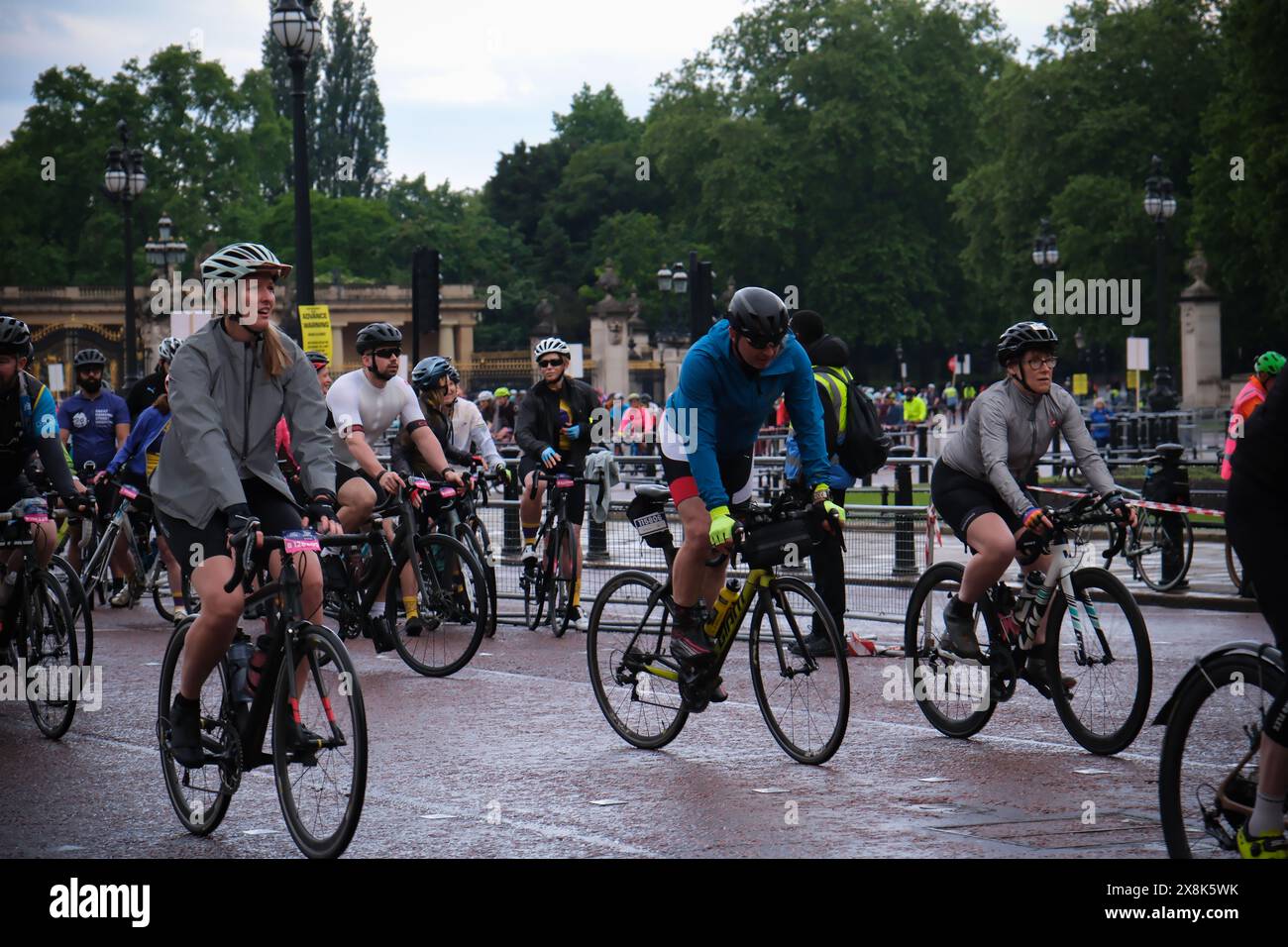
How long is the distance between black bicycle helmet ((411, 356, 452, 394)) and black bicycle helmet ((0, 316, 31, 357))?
4104mm

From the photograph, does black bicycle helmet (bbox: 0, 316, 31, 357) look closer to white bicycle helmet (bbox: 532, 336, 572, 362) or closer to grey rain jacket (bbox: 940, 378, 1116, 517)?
grey rain jacket (bbox: 940, 378, 1116, 517)

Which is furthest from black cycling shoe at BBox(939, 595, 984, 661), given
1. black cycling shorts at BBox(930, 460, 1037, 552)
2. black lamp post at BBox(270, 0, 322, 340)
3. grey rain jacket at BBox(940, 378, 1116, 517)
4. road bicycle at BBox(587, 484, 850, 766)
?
black lamp post at BBox(270, 0, 322, 340)

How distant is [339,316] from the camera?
8856 cm

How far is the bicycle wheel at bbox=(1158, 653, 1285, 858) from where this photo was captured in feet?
15.9

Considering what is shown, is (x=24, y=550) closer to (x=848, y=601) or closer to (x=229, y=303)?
(x=229, y=303)

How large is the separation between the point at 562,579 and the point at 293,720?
6.86 m

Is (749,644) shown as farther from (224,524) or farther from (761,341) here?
(224,524)

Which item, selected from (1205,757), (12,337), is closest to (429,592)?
(12,337)

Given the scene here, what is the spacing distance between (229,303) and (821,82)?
6808 cm

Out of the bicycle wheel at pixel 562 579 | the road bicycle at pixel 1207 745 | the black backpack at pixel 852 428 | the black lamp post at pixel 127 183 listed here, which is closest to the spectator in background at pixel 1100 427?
the black lamp post at pixel 127 183

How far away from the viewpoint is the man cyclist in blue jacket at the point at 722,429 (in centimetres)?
729

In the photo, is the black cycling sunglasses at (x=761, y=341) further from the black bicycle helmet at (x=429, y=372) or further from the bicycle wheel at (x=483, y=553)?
the black bicycle helmet at (x=429, y=372)

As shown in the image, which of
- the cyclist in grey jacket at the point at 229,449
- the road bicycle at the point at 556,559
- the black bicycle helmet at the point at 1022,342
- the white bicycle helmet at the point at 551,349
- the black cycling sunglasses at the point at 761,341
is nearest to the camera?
the cyclist in grey jacket at the point at 229,449

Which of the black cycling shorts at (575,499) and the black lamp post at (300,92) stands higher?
the black lamp post at (300,92)
